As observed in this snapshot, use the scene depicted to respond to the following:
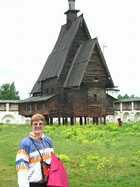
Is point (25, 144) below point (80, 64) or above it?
below

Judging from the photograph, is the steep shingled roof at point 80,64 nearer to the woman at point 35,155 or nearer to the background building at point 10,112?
the background building at point 10,112

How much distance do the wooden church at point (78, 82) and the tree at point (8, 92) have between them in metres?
53.8

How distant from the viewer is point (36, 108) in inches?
1789

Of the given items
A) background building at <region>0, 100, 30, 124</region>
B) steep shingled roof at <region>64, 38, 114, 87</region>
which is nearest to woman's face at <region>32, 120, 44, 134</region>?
steep shingled roof at <region>64, 38, 114, 87</region>

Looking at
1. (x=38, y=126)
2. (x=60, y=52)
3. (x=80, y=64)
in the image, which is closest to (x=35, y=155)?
(x=38, y=126)

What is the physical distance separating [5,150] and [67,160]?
151 inches

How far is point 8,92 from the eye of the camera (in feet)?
331

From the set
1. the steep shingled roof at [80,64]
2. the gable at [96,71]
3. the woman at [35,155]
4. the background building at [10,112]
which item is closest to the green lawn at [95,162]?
the woman at [35,155]

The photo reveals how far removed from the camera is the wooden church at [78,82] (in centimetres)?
4266

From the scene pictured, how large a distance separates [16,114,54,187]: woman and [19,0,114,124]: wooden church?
34929mm

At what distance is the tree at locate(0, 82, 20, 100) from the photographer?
98375mm

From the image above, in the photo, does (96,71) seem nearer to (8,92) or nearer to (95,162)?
(95,162)

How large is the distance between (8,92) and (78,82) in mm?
60227

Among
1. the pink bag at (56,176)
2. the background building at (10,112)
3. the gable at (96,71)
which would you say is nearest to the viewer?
the pink bag at (56,176)
